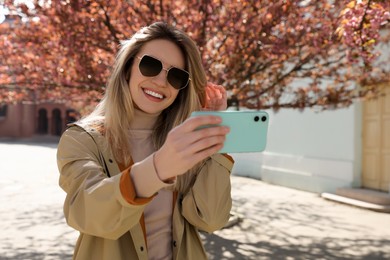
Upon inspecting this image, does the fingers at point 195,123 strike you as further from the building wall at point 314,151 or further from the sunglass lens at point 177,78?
the building wall at point 314,151

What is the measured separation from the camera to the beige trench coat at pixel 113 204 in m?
1.17

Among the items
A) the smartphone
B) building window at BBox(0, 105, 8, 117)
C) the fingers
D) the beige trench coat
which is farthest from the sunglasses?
building window at BBox(0, 105, 8, 117)

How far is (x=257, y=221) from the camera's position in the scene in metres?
7.40

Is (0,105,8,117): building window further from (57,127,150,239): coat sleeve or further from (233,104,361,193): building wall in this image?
(57,127,150,239): coat sleeve

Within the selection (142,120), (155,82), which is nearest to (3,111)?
(142,120)

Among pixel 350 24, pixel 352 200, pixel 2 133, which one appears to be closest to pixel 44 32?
pixel 350 24

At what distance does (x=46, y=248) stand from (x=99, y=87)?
2242mm

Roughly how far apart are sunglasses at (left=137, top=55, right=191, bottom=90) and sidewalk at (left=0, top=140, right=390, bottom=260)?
4037 millimetres

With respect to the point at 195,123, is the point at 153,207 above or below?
below

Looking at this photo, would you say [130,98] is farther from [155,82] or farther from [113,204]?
[113,204]

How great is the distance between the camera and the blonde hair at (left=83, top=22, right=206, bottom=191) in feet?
5.15

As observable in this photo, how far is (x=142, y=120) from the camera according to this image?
1702mm

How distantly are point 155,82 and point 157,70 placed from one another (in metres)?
0.04

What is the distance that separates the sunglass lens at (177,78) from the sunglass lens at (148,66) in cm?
5
